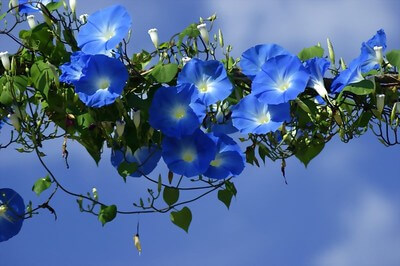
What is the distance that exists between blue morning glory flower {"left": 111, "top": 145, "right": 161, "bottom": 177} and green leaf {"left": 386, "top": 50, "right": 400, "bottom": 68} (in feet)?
2.36

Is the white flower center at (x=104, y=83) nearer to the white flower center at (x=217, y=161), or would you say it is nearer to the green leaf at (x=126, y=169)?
the green leaf at (x=126, y=169)

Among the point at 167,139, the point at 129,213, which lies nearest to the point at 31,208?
the point at 129,213

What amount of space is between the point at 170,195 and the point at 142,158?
14 cm

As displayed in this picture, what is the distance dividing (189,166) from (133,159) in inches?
7.6

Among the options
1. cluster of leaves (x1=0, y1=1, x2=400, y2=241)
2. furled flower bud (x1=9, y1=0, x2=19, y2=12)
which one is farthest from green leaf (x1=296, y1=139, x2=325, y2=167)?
furled flower bud (x1=9, y1=0, x2=19, y2=12)

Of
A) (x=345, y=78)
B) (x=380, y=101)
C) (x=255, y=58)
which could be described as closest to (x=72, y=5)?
(x=255, y=58)

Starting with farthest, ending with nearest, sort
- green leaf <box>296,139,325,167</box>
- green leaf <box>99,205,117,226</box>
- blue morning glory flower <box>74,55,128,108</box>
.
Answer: green leaf <box>296,139,325,167</box>
green leaf <box>99,205,117,226</box>
blue morning glory flower <box>74,55,128,108</box>

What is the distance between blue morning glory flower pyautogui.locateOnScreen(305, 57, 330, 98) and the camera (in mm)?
2209

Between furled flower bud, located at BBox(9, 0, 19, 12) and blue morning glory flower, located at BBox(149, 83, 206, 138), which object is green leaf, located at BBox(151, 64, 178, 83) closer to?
blue morning glory flower, located at BBox(149, 83, 206, 138)

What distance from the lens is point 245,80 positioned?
2270 mm

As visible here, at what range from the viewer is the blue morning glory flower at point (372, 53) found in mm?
2297

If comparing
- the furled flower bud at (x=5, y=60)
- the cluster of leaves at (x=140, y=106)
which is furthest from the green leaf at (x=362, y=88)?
the furled flower bud at (x=5, y=60)

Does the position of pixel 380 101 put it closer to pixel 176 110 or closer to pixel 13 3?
pixel 176 110

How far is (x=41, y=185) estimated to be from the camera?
230cm
